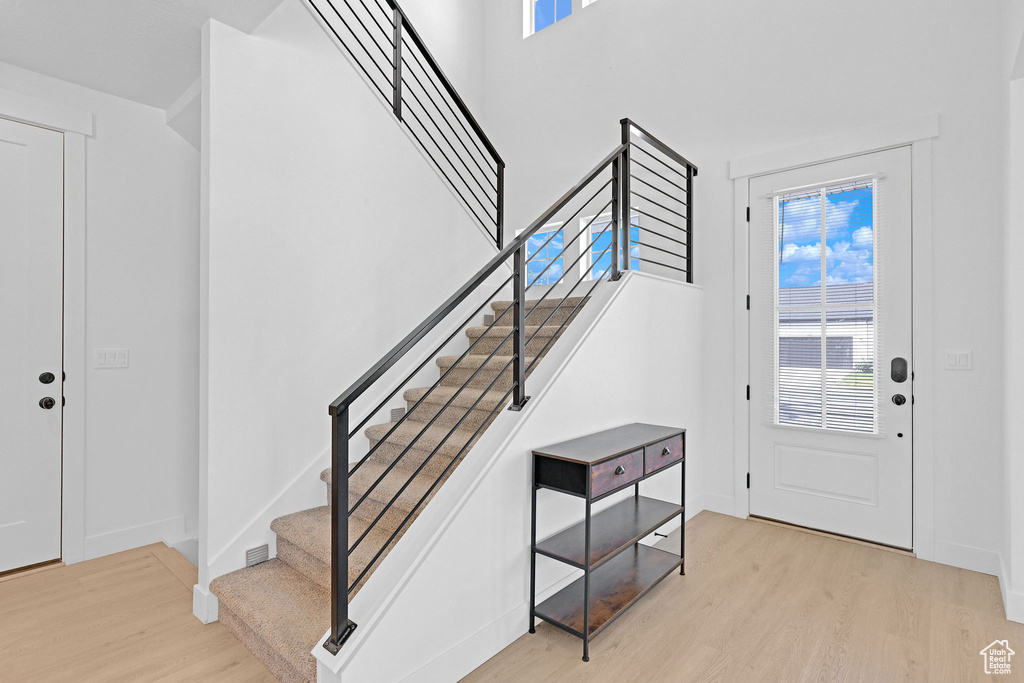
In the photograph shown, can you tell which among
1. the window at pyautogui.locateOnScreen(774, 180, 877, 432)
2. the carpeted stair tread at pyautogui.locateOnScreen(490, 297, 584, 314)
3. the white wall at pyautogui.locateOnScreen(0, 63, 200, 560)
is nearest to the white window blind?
the window at pyautogui.locateOnScreen(774, 180, 877, 432)

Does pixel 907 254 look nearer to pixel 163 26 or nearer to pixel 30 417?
pixel 163 26

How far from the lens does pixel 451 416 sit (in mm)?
2939

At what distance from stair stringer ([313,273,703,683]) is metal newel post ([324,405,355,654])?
0.05 m

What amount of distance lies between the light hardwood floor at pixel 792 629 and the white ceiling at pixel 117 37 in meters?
3.13

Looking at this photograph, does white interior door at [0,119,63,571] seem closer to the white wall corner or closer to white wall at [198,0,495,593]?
the white wall corner

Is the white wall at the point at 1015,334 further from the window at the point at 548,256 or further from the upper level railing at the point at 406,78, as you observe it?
the window at the point at 548,256

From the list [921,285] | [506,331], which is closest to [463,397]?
[506,331]

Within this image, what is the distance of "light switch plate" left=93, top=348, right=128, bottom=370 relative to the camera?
3162 millimetres

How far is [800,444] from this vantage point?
3.47 metres

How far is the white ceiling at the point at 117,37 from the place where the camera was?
2.36m

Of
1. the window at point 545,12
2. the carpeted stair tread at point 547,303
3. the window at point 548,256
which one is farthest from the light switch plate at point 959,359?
the window at point 545,12

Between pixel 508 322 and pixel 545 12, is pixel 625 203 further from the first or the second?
pixel 545 12

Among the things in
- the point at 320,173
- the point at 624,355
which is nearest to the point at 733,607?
the point at 624,355

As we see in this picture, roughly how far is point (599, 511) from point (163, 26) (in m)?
Answer: 3.24
